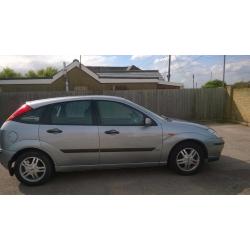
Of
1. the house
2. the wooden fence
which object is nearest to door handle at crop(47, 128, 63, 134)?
the wooden fence

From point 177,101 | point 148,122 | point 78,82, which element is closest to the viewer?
point 148,122

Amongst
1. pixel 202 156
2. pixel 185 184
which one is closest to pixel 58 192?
pixel 185 184

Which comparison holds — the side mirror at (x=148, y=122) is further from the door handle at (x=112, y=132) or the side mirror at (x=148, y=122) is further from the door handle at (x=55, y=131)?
the door handle at (x=55, y=131)

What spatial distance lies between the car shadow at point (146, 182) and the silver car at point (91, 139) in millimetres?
228

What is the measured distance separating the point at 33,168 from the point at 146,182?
1891mm

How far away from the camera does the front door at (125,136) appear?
4.52 metres

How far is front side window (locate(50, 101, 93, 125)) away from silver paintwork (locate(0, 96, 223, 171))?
9 centimetres

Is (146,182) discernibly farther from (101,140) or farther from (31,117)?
(31,117)

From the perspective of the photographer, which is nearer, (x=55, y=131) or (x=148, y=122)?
(x=55, y=131)

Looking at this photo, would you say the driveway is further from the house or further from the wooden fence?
the house

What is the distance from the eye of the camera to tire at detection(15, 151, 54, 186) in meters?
4.39

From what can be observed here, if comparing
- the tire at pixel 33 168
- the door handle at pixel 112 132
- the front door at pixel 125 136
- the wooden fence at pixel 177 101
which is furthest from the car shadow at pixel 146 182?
the wooden fence at pixel 177 101

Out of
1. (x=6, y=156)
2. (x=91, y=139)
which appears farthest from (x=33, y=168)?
(x=91, y=139)

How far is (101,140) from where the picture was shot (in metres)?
4.49
